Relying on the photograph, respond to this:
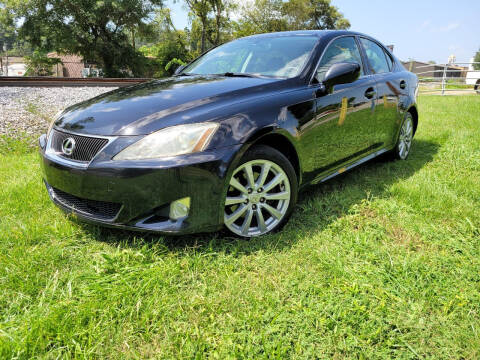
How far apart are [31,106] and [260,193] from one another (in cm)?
546

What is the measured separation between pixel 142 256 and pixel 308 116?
4.80 ft

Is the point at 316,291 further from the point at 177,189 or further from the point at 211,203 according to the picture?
the point at 177,189

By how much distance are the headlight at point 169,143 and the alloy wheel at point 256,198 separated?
0.98ft

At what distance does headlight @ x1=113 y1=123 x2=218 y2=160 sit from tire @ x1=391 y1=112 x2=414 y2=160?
2889mm

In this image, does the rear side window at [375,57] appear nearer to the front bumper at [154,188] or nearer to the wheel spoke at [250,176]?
the wheel spoke at [250,176]

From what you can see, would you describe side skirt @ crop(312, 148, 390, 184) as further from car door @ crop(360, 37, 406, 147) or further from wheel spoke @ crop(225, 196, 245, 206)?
wheel spoke @ crop(225, 196, 245, 206)

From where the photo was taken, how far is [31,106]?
610 centimetres

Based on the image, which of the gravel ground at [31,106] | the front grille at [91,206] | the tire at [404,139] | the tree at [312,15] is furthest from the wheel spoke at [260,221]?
the tree at [312,15]

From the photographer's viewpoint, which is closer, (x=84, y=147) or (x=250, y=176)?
(x=84, y=147)

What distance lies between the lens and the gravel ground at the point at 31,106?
5.21 meters

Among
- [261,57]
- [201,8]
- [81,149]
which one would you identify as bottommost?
[81,149]

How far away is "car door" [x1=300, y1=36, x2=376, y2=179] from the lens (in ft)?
8.80

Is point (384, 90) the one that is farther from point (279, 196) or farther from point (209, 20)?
point (209, 20)

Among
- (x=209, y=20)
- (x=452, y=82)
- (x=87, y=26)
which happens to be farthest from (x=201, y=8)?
(x=452, y=82)
